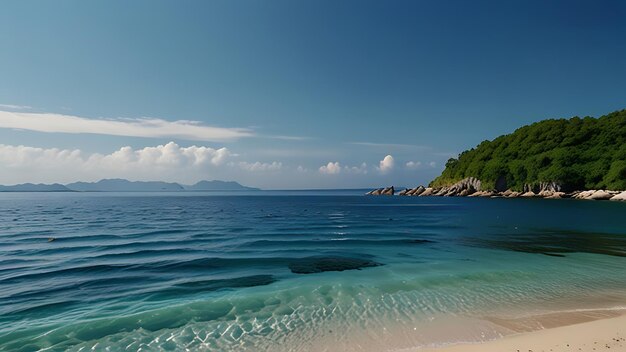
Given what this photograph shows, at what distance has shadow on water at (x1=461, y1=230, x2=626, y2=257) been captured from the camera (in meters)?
25.6

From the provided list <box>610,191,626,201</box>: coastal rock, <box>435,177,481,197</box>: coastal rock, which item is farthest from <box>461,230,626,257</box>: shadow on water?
<box>435,177,481,197</box>: coastal rock

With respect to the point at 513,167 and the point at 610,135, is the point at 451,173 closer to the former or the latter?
the point at 513,167

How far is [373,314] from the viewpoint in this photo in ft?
40.6

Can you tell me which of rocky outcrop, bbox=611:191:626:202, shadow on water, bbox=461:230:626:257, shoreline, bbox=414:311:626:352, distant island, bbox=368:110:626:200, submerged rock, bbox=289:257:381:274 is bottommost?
submerged rock, bbox=289:257:381:274

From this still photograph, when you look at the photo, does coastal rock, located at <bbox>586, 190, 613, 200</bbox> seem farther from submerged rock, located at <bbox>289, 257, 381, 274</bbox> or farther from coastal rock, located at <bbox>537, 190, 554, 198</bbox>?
submerged rock, located at <bbox>289, 257, 381, 274</bbox>

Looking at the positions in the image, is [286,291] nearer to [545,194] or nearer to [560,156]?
[545,194]

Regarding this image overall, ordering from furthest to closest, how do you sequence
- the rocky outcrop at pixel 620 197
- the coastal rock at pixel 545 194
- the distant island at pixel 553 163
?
the coastal rock at pixel 545 194 → the distant island at pixel 553 163 → the rocky outcrop at pixel 620 197

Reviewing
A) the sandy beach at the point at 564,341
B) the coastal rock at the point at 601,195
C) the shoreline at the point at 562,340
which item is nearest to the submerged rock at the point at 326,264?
the shoreline at the point at 562,340

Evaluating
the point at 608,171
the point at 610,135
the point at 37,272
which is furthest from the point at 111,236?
the point at 610,135

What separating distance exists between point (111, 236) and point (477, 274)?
1504 inches

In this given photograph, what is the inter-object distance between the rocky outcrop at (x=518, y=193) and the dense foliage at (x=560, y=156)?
2.66 m

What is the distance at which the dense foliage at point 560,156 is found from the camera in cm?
11025

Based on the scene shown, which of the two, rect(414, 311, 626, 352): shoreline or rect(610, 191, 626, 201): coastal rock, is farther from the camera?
rect(610, 191, 626, 201): coastal rock

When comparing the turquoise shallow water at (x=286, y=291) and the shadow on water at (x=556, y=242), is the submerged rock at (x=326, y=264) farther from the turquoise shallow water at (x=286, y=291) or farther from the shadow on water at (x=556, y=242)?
the shadow on water at (x=556, y=242)
